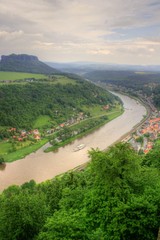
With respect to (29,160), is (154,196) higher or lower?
Answer: higher

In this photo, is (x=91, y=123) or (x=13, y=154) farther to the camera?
(x=91, y=123)

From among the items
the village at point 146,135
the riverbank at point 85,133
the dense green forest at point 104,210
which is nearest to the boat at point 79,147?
the riverbank at point 85,133

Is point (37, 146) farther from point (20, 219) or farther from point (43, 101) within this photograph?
point (20, 219)

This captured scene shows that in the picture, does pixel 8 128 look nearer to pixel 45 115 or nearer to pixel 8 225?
pixel 45 115

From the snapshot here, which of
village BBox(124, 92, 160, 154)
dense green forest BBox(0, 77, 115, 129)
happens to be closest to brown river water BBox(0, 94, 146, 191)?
village BBox(124, 92, 160, 154)

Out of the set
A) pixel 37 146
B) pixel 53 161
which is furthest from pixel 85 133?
pixel 53 161

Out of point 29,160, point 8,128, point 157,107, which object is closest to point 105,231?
point 29,160

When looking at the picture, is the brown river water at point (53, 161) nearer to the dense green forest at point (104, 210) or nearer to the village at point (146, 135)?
the village at point (146, 135)
